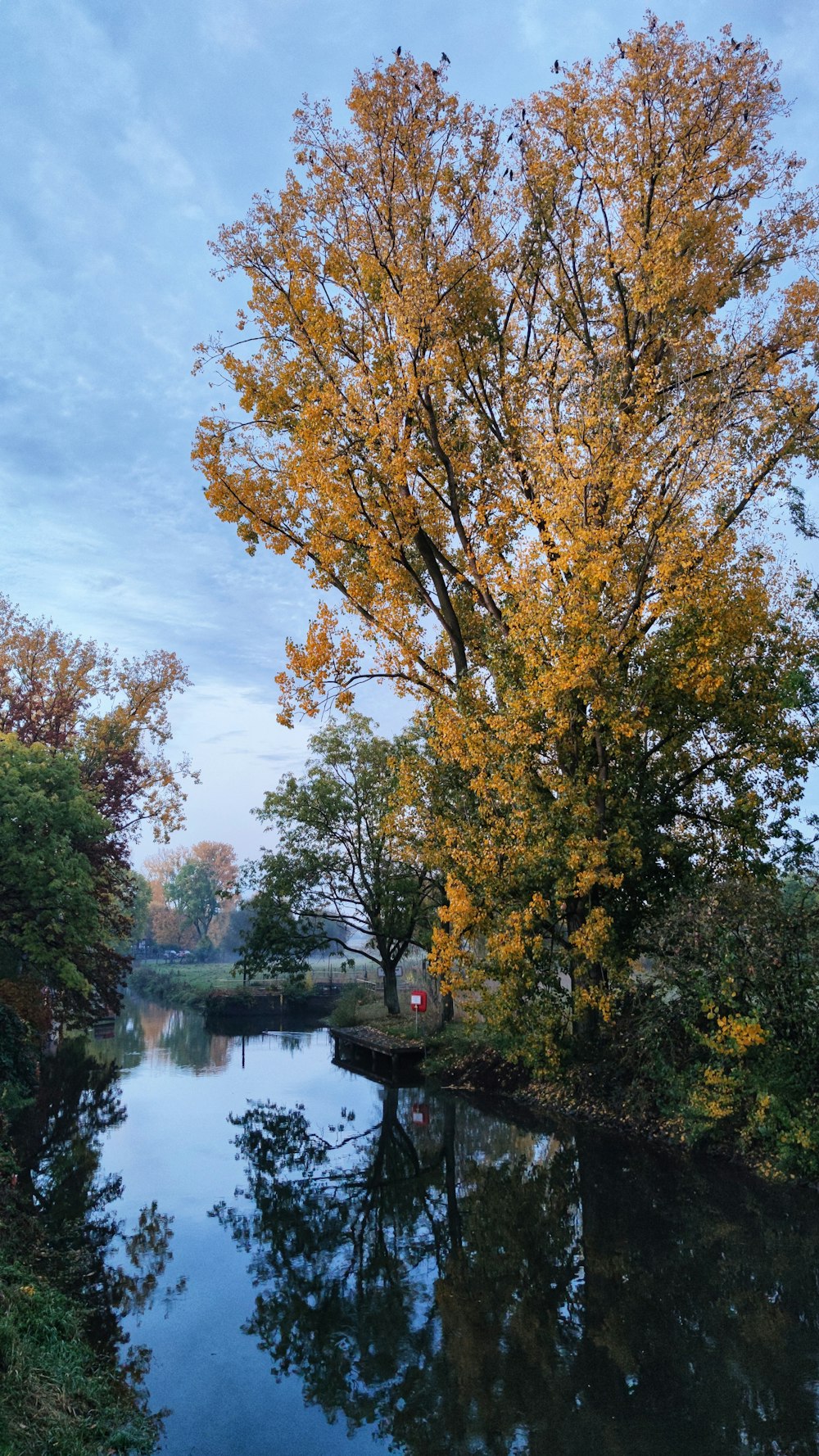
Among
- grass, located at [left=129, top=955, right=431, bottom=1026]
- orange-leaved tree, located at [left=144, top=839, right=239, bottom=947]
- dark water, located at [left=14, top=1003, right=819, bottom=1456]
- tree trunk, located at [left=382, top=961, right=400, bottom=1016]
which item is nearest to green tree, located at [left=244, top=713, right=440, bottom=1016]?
tree trunk, located at [left=382, top=961, right=400, bottom=1016]

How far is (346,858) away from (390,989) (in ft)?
16.7

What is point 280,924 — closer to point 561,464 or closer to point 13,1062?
point 13,1062

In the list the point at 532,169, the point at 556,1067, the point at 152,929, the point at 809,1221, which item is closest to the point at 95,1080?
the point at 556,1067

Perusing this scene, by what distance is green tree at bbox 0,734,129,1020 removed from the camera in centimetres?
1927

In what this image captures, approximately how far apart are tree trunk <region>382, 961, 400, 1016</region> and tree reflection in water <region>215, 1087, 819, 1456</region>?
694 inches

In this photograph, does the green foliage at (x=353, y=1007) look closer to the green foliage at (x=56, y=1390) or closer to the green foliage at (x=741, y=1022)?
the green foliage at (x=741, y=1022)

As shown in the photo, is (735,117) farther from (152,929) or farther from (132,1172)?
(152,929)

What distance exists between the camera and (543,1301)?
7727 millimetres

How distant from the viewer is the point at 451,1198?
1123cm

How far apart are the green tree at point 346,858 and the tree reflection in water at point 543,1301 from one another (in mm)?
17385

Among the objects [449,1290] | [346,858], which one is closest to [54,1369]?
[449,1290]

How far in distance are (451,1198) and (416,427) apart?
1385 cm

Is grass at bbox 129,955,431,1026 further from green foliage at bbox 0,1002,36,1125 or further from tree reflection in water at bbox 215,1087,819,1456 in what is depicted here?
tree reflection in water at bbox 215,1087,819,1456

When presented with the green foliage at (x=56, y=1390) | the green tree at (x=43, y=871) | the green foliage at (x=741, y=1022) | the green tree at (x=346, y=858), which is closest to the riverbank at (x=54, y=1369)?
the green foliage at (x=56, y=1390)
